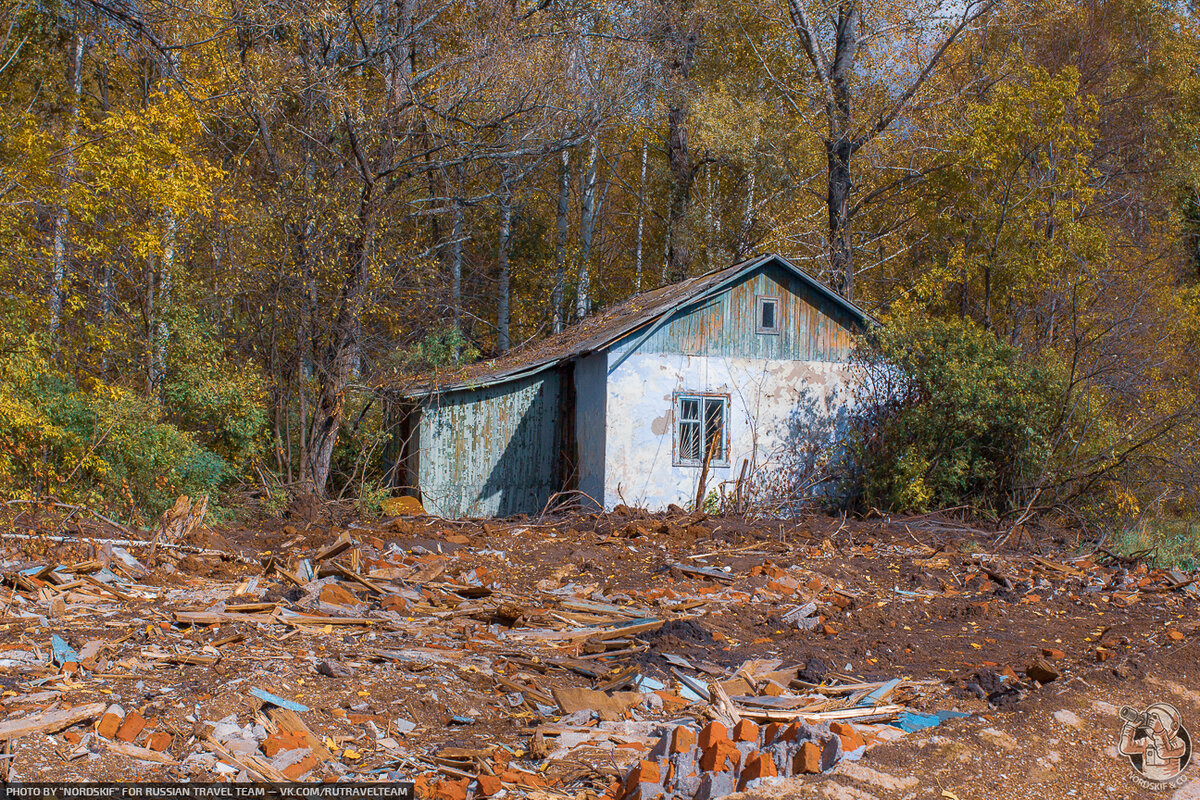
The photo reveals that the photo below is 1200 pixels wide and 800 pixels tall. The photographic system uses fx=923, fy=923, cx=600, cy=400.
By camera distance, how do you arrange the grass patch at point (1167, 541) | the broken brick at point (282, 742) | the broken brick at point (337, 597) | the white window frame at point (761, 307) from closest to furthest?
the broken brick at point (282, 742), the broken brick at point (337, 597), the grass patch at point (1167, 541), the white window frame at point (761, 307)

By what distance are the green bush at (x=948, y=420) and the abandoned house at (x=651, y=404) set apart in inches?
33.9

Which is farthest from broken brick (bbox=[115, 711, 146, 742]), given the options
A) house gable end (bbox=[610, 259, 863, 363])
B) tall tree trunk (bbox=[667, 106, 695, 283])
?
tall tree trunk (bbox=[667, 106, 695, 283])

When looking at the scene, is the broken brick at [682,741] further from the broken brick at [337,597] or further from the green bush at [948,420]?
the green bush at [948,420]

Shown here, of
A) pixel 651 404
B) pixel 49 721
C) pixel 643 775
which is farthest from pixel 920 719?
pixel 651 404

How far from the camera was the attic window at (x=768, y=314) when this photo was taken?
17469 millimetres

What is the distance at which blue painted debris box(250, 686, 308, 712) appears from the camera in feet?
20.2

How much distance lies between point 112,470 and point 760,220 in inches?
674

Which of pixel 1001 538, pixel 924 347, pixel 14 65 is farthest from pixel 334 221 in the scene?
pixel 1001 538

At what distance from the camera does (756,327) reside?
17453 millimetres

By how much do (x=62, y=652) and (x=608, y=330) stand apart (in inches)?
480

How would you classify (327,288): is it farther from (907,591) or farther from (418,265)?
(907,591)

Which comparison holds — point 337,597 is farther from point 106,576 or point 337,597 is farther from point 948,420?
point 948,420

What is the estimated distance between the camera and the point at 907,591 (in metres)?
11.1

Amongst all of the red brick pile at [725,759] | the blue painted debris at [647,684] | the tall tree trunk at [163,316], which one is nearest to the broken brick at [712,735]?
the red brick pile at [725,759]
